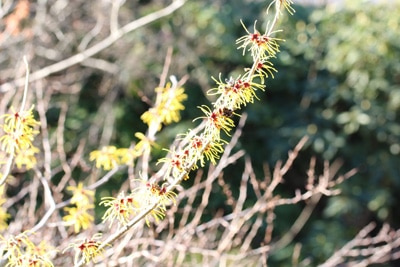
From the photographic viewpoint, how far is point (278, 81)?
6734 mm

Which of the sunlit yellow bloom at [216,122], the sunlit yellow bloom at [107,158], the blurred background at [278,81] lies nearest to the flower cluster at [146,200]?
the sunlit yellow bloom at [216,122]

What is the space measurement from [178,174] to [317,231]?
4765 mm

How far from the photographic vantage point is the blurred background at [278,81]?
6270 millimetres

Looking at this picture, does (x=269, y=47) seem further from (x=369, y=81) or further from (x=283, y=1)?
(x=369, y=81)

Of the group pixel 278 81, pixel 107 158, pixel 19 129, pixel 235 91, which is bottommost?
pixel 235 91

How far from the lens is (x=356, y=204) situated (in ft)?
20.9

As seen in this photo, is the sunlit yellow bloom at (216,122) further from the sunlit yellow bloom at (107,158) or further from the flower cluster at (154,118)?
the sunlit yellow bloom at (107,158)

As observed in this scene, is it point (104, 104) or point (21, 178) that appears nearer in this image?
point (21, 178)

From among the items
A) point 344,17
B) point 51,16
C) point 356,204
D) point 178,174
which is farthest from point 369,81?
point 178,174

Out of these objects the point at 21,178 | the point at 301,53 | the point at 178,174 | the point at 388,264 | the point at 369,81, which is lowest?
the point at 178,174

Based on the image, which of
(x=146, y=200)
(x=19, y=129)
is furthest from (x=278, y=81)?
(x=146, y=200)

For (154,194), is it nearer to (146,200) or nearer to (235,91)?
(146,200)

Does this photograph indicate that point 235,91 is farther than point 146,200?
No

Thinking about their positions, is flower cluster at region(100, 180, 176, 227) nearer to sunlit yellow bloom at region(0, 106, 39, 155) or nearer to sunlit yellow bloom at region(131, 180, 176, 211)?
sunlit yellow bloom at region(131, 180, 176, 211)
